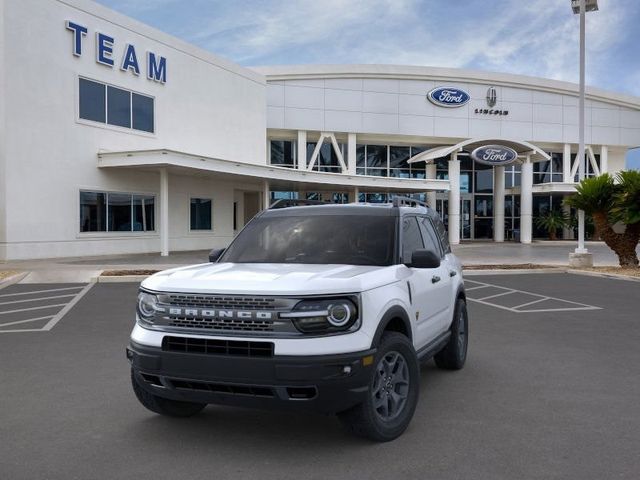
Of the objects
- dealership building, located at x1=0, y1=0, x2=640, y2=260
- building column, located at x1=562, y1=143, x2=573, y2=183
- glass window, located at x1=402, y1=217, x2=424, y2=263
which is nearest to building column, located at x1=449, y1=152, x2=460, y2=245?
dealership building, located at x1=0, y1=0, x2=640, y2=260

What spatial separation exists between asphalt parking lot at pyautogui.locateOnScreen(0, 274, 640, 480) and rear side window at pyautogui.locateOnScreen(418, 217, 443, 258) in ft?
4.38

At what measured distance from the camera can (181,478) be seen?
148 inches

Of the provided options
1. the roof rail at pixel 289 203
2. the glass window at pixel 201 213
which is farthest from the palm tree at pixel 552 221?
the roof rail at pixel 289 203

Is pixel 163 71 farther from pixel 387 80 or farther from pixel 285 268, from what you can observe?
pixel 285 268

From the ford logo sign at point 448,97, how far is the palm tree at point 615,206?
22769 millimetres

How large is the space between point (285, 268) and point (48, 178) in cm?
1986

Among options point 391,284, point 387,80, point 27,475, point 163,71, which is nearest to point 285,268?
point 391,284

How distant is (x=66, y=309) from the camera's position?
36.3 ft

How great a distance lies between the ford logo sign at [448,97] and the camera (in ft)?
135

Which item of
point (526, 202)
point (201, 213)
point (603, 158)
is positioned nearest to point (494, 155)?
point (526, 202)

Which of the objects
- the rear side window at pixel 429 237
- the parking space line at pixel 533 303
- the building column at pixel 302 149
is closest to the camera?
the rear side window at pixel 429 237

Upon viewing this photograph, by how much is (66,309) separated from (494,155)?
30999 mm

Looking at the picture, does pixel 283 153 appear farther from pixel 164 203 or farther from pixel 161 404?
pixel 161 404

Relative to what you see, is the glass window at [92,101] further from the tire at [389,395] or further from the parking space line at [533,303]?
the tire at [389,395]
